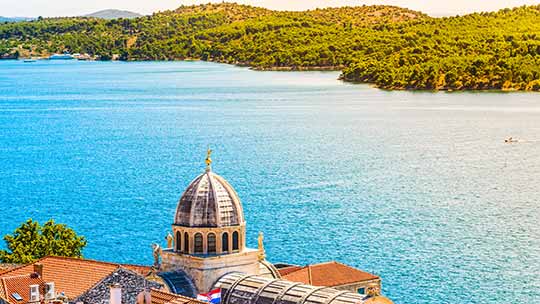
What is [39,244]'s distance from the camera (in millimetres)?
50938

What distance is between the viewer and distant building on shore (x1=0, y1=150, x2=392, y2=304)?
1329 inches

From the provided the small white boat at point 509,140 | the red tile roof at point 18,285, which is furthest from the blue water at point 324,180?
the red tile roof at point 18,285

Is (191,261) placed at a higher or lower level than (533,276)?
higher

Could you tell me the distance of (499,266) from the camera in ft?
208

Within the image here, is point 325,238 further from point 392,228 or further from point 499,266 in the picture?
point 499,266

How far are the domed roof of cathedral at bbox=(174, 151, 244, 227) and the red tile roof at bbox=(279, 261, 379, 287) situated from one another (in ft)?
31.4

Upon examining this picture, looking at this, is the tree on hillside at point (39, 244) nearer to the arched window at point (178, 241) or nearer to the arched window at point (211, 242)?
the arched window at point (178, 241)

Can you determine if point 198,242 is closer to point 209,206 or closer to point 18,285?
point 209,206

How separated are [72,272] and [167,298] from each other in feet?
24.1

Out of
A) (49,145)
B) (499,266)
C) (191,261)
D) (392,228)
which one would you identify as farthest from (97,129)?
(191,261)

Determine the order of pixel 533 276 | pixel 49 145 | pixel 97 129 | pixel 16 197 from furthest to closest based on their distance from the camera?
pixel 97 129 < pixel 49 145 < pixel 16 197 < pixel 533 276

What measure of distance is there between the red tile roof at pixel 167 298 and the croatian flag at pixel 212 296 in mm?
2160

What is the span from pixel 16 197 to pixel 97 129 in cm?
5162

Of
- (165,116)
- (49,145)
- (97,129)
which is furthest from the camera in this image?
(165,116)
